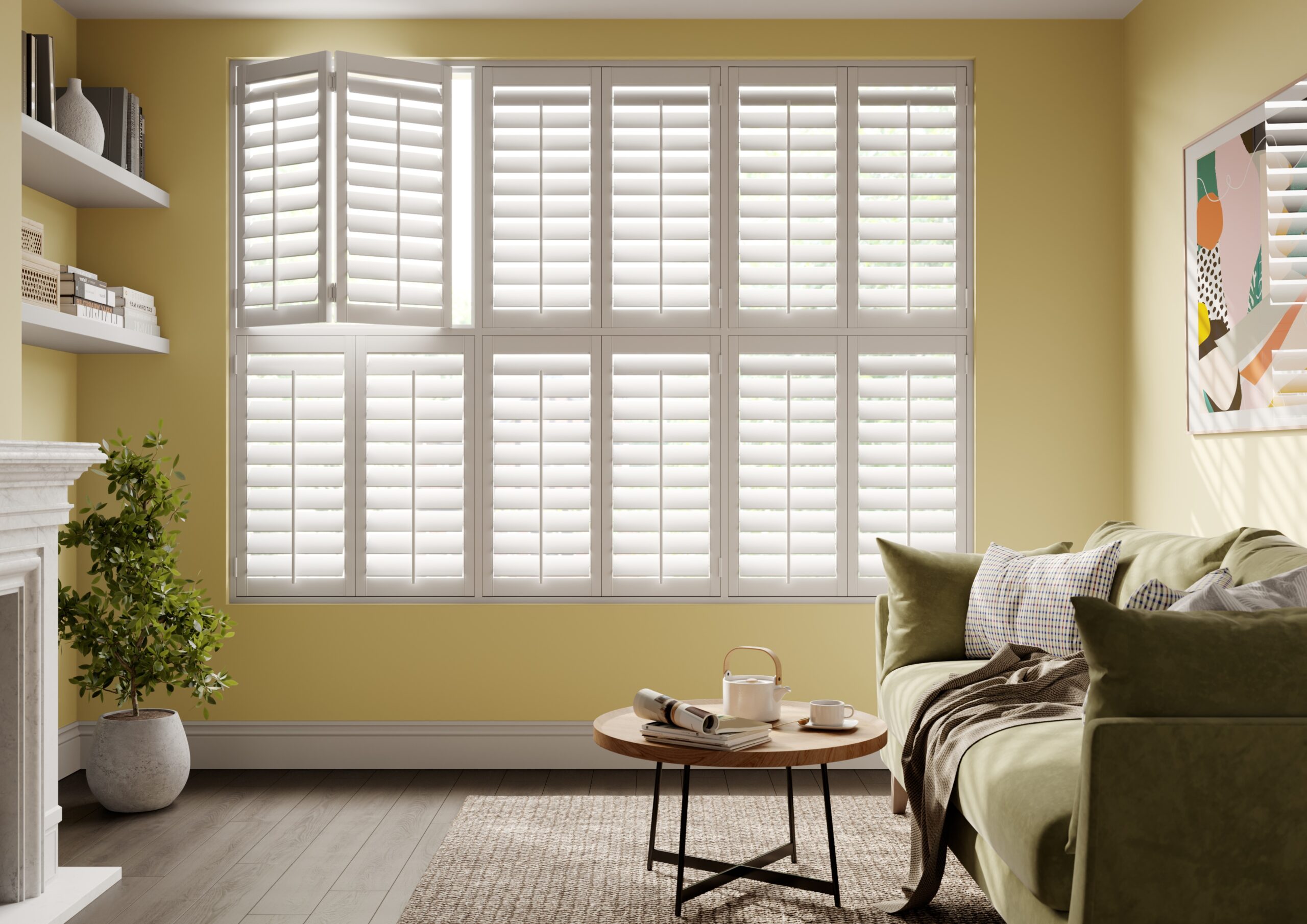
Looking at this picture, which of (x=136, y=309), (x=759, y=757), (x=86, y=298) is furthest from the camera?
(x=136, y=309)

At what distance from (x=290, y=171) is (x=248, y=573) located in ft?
5.18

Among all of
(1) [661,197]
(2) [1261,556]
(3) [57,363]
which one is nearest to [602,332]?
(1) [661,197]

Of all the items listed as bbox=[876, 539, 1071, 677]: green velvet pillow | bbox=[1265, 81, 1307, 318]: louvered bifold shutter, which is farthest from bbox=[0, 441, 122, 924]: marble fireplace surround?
bbox=[1265, 81, 1307, 318]: louvered bifold shutter

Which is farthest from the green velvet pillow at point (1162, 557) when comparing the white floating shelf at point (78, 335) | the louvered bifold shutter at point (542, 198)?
the white floating shelf at point (78, 335)

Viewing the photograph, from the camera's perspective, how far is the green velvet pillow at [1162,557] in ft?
7.89

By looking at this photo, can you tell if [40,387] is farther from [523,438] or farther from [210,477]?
[523,438]

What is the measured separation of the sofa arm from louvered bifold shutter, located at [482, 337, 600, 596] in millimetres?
2441

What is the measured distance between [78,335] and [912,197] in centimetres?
307

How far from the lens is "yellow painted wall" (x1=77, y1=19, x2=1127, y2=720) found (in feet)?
12.2

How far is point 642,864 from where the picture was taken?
269 cm

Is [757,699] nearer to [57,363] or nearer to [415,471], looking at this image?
[415,471]

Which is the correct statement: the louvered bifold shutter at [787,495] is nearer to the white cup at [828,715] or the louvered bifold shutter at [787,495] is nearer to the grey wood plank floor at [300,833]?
the grey wood plank floor at [300,833]

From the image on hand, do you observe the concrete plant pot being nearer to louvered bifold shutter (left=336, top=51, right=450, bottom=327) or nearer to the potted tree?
the potted tree

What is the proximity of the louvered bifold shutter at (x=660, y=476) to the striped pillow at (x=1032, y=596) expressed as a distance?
1.08m
